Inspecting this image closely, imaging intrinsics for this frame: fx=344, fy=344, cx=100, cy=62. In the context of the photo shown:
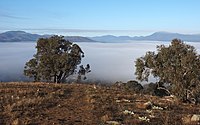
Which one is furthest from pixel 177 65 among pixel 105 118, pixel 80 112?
pixel 105 118

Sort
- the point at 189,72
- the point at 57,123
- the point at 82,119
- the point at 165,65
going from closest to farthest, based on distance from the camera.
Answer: the point at 57,123 → the point at 82,119 → the point at 189,72 → the point at 165,65

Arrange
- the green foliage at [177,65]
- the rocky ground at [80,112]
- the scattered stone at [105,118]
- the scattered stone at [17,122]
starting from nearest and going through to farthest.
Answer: the scattered stone at [17,122], the rocky ground at [80,112], the scattered stone at [105,118], the green foliage at [177,65]

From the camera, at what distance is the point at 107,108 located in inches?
821

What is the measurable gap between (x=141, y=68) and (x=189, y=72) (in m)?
10.1

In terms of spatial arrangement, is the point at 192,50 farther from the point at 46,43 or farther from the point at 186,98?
the point at 46,43

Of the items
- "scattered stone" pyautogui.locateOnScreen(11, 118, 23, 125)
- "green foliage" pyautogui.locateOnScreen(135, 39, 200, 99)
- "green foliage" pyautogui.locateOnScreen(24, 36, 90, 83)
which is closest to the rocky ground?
"scattered stone" pyautogui.locateOnScreen(11, 118, 23, 125)

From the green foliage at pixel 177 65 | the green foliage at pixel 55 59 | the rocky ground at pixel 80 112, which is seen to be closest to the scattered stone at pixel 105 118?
the rocky ground at pixel 80 112

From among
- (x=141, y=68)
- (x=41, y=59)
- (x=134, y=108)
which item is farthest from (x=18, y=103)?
(x=41, y=59)

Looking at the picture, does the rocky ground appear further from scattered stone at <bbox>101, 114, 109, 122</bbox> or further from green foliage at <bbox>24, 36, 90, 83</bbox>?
green foliage at <bbox>24, 36, 90, 83</bbox>

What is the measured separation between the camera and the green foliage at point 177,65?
1344 inches

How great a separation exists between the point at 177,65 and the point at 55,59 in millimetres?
24912

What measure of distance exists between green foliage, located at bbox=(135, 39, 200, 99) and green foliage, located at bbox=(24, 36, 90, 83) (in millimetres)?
16458

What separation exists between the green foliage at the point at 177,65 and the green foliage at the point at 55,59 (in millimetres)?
16458

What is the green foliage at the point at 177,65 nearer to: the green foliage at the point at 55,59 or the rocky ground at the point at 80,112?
the rocky ground at the point at 80,112
